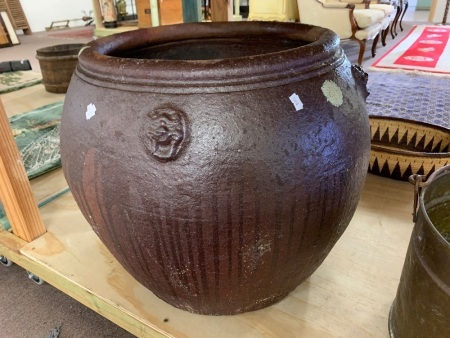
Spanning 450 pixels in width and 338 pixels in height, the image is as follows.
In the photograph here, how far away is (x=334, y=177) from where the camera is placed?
708mm

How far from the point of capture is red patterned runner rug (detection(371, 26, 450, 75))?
3891 mm

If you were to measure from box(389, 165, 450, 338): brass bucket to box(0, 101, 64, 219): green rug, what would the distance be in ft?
4.17

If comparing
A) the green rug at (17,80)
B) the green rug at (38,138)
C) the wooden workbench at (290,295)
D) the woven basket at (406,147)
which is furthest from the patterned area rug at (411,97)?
the green rug at (17,80)

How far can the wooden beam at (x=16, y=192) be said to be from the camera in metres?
1.15

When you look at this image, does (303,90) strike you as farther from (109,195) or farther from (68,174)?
(68,174)

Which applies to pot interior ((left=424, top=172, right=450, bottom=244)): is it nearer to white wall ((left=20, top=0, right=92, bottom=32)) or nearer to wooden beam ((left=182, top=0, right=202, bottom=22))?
wooden beam ((left=182, top=0, right=202, bottom=22))

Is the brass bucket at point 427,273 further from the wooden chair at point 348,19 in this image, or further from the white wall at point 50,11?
the white wall at point 50,11

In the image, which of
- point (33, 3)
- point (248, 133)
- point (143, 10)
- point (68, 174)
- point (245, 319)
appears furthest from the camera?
point (33, 3)

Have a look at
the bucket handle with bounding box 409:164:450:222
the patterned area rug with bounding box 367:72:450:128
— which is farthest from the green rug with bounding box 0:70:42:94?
the bucket handle with bounding box 409:164:450:222

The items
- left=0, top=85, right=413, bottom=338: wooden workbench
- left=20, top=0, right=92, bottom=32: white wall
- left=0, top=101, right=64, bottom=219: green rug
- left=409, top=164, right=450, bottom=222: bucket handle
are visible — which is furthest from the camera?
left=20, top=0, right=92, bottom=32: white wall

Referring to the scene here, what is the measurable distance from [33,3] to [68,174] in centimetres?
720

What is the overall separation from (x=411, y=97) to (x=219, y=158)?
281 cm

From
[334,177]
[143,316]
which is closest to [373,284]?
[334,177]

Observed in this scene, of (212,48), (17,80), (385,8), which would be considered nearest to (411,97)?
(385,8)
